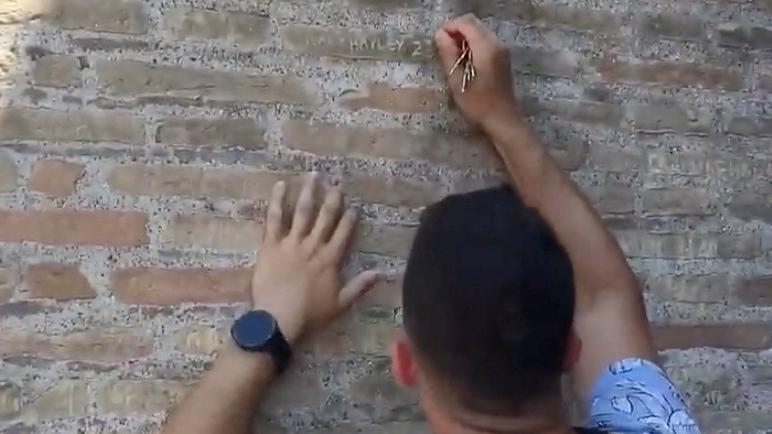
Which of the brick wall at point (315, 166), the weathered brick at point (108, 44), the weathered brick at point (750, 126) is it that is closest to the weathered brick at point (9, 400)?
the brick wall at point (315, 166)

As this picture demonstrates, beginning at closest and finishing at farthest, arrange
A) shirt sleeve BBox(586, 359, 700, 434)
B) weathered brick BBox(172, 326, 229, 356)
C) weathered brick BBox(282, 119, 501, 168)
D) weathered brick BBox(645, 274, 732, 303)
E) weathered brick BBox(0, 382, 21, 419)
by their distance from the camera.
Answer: shirt sleeve BBox(586, 359, 700, 434) → weathered brick BBox(0, 382, 21, 419) → weathered brick BBox(172, 326, 229, 356) → weathered brick BBox(282, 119, 501, 168) → weathered brick BBox(645, 274, 732, 303)

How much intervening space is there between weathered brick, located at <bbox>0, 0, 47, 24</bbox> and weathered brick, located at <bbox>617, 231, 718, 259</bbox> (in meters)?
1.21

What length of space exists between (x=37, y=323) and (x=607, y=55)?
1.24 metres

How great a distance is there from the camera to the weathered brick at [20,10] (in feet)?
6.15

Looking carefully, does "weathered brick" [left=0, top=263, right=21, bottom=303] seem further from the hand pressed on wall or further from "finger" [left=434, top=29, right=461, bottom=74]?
"finger" [left=434, top=29, right=461, bottom=74]

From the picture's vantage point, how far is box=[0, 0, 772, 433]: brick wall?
74.7 inches

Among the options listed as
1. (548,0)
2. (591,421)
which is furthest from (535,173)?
(591,421)

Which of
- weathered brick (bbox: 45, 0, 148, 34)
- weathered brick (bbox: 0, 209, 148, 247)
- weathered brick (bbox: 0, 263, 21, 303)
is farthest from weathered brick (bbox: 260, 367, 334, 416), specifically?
weathered brick (bbox: 45, 0, 148, 34)

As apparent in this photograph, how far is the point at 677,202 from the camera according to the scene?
235cm

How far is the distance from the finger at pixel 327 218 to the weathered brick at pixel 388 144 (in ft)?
0.29

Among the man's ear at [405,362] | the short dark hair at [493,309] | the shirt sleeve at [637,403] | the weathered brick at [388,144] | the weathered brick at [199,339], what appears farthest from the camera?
the weathered brick at [388,144]

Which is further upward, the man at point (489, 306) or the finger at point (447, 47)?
the finger at point (447, 47)

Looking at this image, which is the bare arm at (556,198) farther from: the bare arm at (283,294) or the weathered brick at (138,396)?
the weathered brick at (138,396)

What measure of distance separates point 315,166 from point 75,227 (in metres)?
0.44
